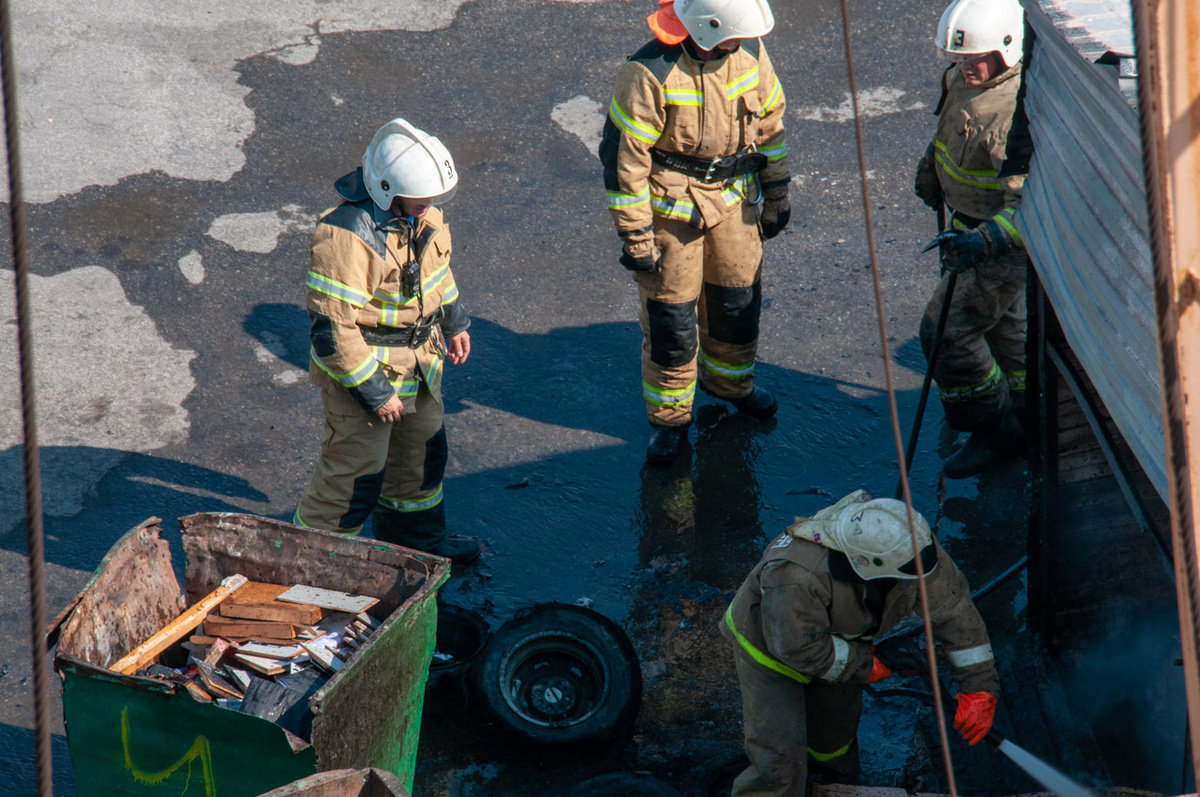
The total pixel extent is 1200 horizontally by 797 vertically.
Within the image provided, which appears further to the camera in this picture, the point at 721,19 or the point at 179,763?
the point at 721,19

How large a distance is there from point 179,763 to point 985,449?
4.17 m

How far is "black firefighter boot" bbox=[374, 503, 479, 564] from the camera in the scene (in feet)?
17.1

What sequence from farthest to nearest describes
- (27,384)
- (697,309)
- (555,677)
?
(697,309), (555,677), (27,384)

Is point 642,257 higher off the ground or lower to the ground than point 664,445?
higher

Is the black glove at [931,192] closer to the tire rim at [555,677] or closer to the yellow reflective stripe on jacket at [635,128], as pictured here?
the yellow reflective stripe on jacket at [635,128]

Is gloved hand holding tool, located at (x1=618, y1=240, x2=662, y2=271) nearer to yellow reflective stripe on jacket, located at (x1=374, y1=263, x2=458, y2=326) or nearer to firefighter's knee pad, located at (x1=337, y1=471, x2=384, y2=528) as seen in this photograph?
yellow reflective stripe on jacket, located at (x1=374, y1=263, x2=458, y2=326)

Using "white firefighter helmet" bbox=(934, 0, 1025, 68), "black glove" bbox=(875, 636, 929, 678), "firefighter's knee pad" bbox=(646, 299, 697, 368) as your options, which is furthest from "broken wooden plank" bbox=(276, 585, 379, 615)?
"white firefighter helmet" bbox=(934, 0, 1025, 68)

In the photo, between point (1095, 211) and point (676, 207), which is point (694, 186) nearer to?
point (676, 207)

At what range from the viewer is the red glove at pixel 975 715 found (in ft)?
12.5

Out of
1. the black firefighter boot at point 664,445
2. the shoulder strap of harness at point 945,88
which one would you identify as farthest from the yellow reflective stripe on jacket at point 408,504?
the shoulder strap of harness at point 945,88

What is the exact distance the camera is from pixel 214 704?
333 centimetres

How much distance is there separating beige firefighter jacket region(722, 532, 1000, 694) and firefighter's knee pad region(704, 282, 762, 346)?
6.85 feet

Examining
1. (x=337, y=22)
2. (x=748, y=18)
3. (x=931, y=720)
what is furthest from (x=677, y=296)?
(x=337, y=22)

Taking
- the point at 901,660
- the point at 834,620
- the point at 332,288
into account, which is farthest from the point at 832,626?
the point at 332,288
